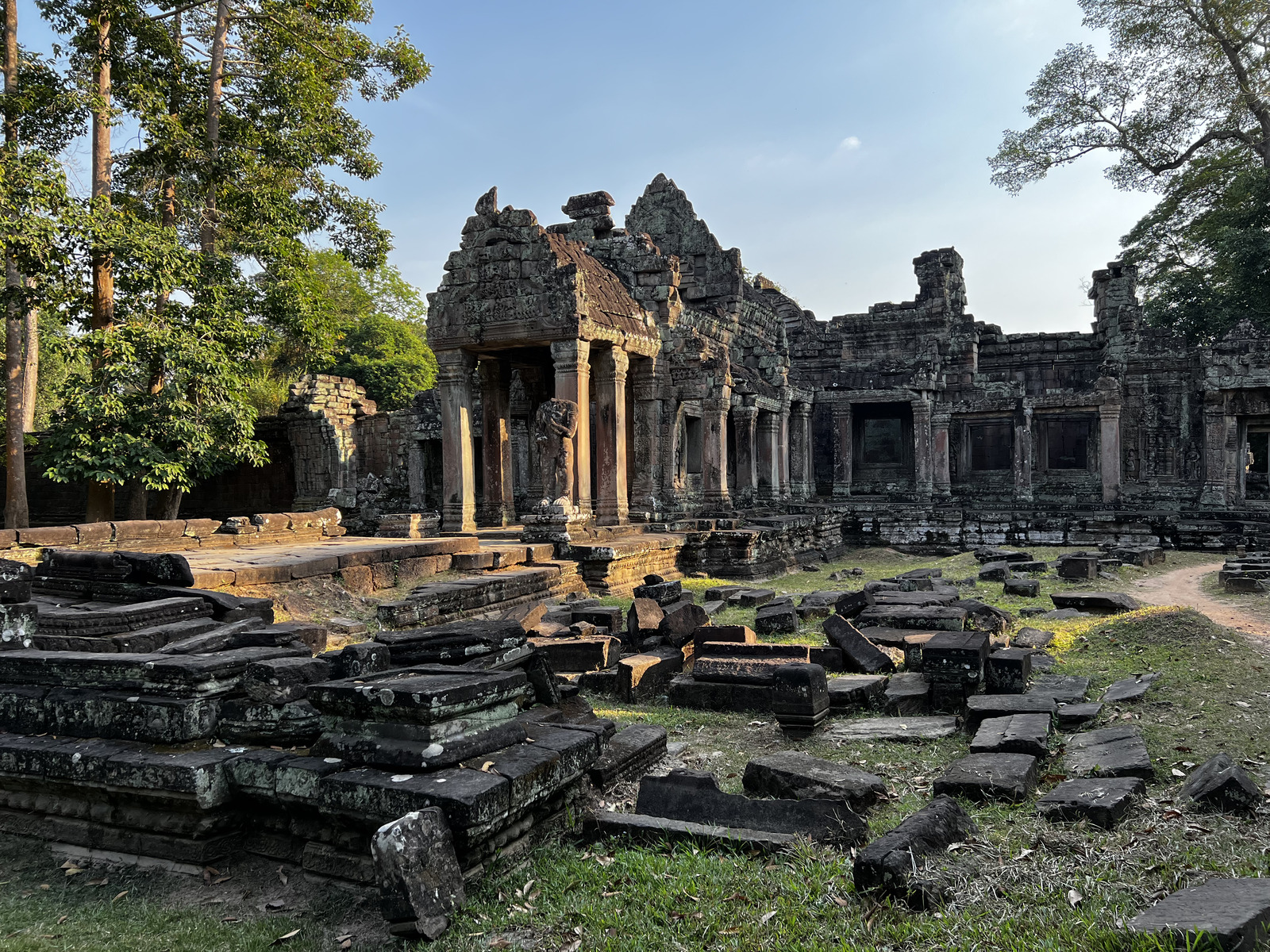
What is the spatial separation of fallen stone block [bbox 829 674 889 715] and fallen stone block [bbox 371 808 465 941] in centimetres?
339

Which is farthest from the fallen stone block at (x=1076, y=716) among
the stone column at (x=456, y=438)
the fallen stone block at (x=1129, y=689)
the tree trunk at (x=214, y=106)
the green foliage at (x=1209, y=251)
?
the green foliage at (x=1209, y=251)

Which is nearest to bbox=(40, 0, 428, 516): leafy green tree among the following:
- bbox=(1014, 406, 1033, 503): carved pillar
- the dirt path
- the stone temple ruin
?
the stone temple ruin

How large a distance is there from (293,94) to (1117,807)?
1719 centimetres

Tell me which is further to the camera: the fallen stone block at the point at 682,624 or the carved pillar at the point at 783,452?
the carved pillar at the point at 783,452

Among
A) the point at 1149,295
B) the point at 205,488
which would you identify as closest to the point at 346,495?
the point at 205,488

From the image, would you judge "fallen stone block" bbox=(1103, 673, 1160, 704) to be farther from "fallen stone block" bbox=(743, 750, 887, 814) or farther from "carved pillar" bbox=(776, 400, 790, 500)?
"carved pillar" bbox=(776, 400, 790, 500)

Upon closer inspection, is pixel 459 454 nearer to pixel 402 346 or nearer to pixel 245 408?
pixel 245 408

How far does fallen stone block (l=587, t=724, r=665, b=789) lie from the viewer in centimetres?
402

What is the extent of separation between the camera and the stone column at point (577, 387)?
12.4 m

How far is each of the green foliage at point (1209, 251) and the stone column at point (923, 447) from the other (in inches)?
320

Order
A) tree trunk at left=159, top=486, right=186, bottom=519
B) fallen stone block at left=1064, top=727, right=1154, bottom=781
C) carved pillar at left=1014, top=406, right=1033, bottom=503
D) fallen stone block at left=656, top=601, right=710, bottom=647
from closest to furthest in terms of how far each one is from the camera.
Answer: fallen stone block at left=1064, top=727, right=1154, bottom=781, fallen stone block at left=656, top=601, right=710, bottom=647, tree trunk at left=159, top=486, right=186, bottom=519, carved pillar at left=1014, top=406, right=1033, bottom=503

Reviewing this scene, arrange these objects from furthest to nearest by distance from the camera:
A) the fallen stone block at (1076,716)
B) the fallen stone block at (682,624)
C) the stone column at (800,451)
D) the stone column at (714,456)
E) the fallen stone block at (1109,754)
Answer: the stone column at (800,451), the stone column at (714,456), the fallen stone block at (682,624), the fallen stone block at (1076,716), the fallen stone block at (1109,754)

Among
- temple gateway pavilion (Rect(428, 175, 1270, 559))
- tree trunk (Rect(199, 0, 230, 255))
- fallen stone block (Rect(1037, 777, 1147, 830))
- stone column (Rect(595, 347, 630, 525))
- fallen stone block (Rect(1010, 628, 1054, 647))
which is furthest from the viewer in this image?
tree trunk (Rect(199, 0, 230, 255))

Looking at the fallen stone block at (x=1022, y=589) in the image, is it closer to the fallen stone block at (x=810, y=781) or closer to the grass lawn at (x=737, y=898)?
the grass lawn at (x=737, y=898)
